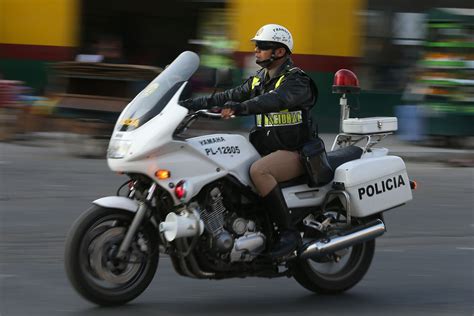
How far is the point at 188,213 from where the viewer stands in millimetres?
5562

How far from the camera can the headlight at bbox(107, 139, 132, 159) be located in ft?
18.1

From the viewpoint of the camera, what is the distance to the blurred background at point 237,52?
13.4 metres

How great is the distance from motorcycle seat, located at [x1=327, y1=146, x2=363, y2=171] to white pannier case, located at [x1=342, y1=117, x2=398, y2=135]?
0.43ft

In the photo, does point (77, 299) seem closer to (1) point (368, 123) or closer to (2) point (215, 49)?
(1) point (368, 123)

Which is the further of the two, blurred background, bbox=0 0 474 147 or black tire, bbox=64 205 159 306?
blurred background, bbox=0 0 474 147

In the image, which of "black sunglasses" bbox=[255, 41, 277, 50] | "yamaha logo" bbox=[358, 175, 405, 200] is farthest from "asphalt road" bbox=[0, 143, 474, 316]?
"black sunglasses" bbox=[255, 41, 277, 50]

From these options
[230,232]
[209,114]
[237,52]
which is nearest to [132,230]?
[230,232]

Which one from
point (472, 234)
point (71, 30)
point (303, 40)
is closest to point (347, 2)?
point (303, 40)

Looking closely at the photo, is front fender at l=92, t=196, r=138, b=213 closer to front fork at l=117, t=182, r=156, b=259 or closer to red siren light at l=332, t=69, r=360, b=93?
front fork at l=117, t=182, r=156, b=259

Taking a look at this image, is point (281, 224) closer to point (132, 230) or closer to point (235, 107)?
point (235, 107)

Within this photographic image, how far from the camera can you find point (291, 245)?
595 centimetres

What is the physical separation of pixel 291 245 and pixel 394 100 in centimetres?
1051

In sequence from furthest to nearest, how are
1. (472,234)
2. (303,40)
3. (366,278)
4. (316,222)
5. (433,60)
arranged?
(303,40) < (433,60) < (472,234) < (366,278) < (316,222)

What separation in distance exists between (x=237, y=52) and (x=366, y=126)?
376 inches
